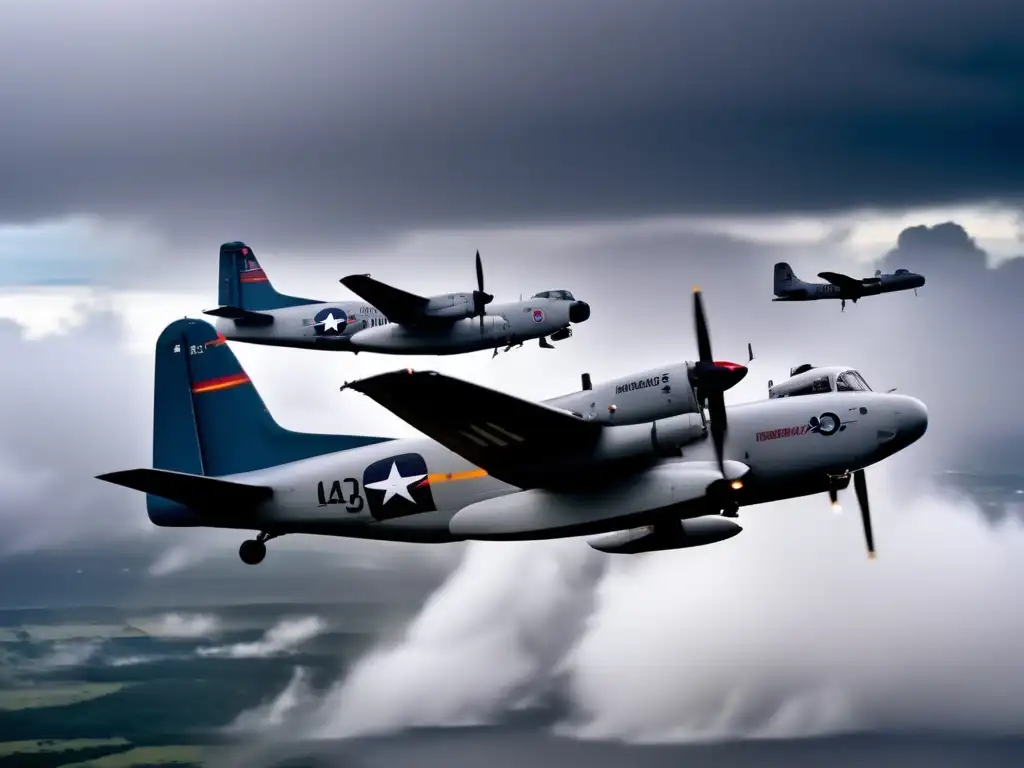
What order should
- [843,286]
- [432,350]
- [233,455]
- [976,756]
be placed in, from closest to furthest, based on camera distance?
[233,455] < [432,350] < [843,286] < [976,756]

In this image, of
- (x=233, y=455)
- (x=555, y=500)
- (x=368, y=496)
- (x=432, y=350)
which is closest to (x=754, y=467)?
(x=555, y=500)

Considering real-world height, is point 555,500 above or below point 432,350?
below

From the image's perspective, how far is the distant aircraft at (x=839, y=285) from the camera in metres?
87.0

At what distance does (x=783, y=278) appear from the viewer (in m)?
92.8

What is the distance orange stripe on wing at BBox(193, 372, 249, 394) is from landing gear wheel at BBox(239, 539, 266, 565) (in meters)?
5.00

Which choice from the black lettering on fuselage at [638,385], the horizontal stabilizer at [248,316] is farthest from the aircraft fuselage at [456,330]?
the black lettering on fuselage at [638,385]

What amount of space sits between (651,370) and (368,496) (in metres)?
8.50

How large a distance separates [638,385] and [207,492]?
12.2m

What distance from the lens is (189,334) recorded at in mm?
43375

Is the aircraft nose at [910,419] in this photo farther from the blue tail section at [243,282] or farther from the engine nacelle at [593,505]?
the blue tail section at [243,282]

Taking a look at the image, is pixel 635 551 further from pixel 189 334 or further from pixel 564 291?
pixel 564 291

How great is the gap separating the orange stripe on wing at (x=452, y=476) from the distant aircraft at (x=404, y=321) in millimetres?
24283

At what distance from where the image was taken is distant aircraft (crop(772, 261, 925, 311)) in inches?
3425

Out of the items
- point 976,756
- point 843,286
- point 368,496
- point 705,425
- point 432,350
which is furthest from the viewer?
point 976,756
